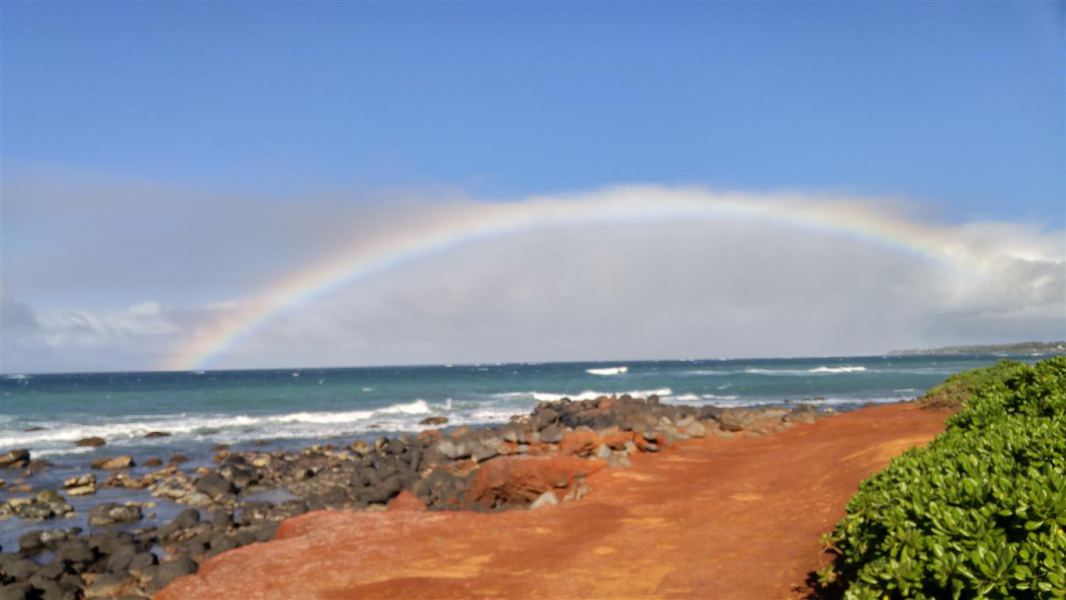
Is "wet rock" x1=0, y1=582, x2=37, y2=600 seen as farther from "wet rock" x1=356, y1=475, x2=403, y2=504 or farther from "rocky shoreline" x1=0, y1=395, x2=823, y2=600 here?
"wet rock" x1=356, y1=475, x2=403, y2=504

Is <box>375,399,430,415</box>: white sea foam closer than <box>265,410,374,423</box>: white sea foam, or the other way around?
<box>265,410,374,423</box>: white sea foam

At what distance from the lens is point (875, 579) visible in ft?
14.8

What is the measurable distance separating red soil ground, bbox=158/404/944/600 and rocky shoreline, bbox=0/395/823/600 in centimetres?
150

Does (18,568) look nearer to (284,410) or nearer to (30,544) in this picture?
(30,544)

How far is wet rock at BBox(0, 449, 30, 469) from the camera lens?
2680cm

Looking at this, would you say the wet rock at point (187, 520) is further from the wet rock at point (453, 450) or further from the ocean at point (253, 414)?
the wet rock at point (453, 450)

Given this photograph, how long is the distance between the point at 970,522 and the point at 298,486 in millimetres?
20012

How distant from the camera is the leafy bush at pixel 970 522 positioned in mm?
3760

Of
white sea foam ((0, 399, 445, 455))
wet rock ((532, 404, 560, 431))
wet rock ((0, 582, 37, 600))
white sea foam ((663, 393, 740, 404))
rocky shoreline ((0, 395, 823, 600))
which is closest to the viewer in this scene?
wet rock ((0, 582, 37, 600))

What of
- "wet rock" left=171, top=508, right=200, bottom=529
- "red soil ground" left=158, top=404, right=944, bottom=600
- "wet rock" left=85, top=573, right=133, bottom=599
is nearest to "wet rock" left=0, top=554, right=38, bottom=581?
"wet rock" left=85, top=573, right=133, bottom=599

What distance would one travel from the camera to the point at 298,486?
70.3 ft

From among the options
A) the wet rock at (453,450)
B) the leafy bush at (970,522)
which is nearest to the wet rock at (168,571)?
the leafy bush at (970,522)

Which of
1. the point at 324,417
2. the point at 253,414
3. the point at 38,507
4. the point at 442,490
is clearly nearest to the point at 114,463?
the point at 38,507

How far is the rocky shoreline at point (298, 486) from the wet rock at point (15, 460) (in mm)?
53
